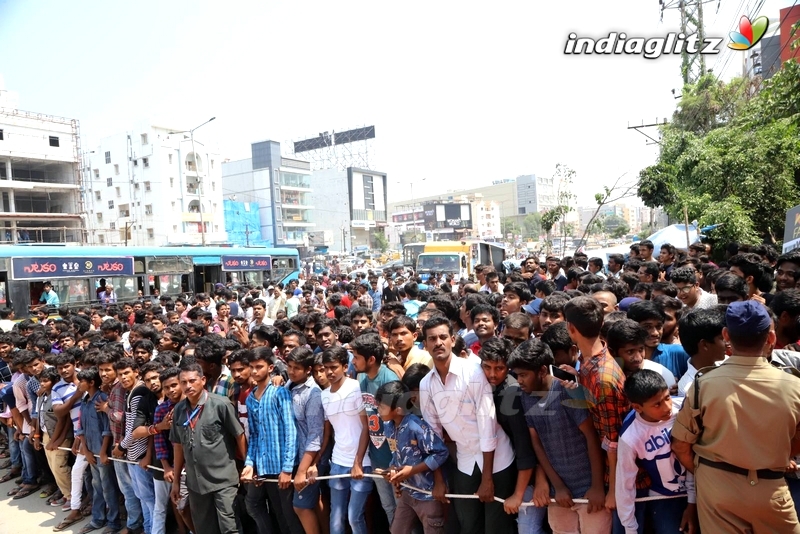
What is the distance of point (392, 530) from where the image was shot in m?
3.55

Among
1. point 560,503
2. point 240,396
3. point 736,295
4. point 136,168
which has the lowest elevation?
point 560,503

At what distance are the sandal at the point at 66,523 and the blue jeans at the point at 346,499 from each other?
3.43 metres

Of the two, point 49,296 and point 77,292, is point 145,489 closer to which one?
point 49,296

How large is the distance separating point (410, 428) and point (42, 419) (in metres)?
4.83

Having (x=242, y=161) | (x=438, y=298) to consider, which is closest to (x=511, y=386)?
(x=438, y=298)

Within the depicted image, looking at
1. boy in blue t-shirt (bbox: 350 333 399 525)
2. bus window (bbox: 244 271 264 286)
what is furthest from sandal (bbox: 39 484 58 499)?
bus window (bbox: 244 271 264 286)

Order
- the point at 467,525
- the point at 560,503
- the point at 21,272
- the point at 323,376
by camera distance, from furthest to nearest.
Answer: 1. the point at 21,272
2. the point at 323,376
3. the point at 467,525
4. the point at 560,503

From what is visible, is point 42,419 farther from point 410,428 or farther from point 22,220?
point 22,220

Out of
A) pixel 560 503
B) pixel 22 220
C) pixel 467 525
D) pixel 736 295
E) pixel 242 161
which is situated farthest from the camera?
pixel 242 161

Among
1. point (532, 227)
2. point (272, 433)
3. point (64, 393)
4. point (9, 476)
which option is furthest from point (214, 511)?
point (532, 227)

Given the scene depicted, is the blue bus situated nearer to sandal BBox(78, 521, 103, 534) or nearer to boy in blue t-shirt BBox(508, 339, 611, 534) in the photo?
sandal BBox(78, 521, 103, 534)

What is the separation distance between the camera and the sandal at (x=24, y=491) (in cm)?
623

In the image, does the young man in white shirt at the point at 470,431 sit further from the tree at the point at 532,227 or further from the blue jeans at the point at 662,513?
the tree at the point at 532,227

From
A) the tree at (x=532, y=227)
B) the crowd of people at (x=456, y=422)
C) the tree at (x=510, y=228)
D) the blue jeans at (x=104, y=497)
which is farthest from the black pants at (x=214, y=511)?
the tree at (x=510, y=228)
